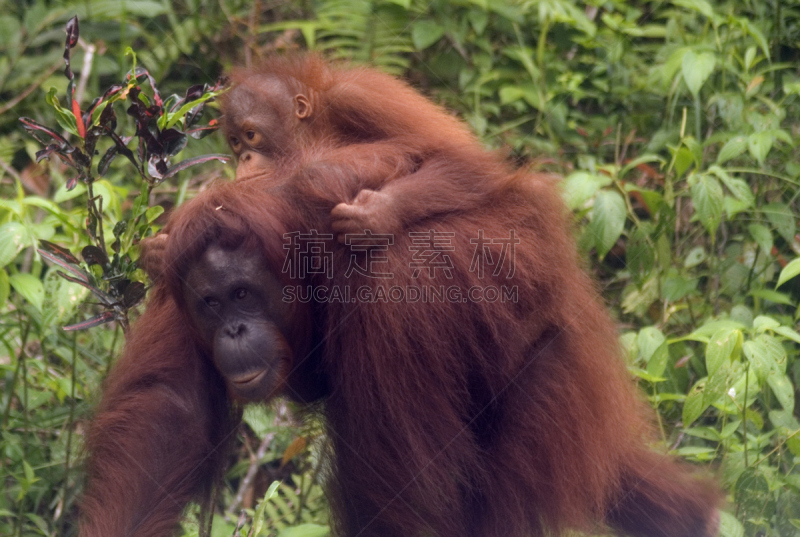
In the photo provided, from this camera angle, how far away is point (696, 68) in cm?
296

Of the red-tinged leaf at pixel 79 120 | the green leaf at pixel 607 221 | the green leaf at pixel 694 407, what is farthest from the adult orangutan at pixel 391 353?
the green leaf at pixel 607 221

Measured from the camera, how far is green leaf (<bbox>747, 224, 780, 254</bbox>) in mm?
2896

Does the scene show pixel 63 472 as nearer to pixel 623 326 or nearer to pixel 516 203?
pixel 516 203

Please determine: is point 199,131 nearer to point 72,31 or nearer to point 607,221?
point 72,31

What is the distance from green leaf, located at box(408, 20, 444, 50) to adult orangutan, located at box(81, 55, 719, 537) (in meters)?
1.44

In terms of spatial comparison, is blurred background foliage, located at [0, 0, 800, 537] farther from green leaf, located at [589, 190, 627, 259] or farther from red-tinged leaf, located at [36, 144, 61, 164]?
red-tinged leaf, located at [36, 144, 61, 164]

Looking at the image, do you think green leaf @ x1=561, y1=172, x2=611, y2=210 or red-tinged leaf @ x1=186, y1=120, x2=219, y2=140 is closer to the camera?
red-tinged leaf @ x1=186, y1=120, x2=219, y2=140

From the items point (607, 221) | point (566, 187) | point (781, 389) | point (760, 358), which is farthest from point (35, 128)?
point (781, 389)

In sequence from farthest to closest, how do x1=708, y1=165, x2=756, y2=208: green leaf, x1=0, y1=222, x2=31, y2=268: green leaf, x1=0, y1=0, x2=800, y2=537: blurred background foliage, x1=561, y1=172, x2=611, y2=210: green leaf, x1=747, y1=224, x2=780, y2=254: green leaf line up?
x1=747, y1=224, x2=780, y2=254: green leaf < x1=708, y1=165, x2=756, y2=208: green leaf < x1=561, y1=172, x2=611, y2=210: green leaf < x1=0, y1=0, x2=800, y2=537: blurred background foliage < x1=0, y1=222, x2=31, y2=268: green leaf

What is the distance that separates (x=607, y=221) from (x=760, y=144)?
0.61 metres

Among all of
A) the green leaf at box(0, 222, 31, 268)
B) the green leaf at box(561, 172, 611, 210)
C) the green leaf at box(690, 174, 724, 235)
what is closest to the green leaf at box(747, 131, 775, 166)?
the green leaf at box(690, 174, 724, 235)

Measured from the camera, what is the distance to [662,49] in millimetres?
3709

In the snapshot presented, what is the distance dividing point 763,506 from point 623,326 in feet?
3.39

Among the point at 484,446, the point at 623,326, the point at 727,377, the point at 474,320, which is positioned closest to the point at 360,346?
the point at 474,320
